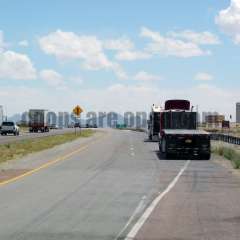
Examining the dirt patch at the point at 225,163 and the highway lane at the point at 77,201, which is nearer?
the highway lane at the point at 77,201

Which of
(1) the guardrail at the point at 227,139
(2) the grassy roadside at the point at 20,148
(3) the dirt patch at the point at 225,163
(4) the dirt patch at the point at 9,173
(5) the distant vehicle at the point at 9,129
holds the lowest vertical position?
(3) the dirt patch at the point at 225,163

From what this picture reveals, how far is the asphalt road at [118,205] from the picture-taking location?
1148 centimetres

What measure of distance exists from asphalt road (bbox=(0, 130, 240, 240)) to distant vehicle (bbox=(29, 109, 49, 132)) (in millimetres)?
72998

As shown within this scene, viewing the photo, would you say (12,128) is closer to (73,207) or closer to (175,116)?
(175,116)

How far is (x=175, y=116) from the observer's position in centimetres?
4366

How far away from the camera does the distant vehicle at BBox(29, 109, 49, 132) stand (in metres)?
98.4

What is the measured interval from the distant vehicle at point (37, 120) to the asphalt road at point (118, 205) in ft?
239

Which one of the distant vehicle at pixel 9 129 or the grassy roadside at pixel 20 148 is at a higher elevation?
the distant vehicle at pixel 9 129

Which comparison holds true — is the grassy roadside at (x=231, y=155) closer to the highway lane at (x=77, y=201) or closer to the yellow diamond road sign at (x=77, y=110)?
the highway lane at (x=77, y=201)

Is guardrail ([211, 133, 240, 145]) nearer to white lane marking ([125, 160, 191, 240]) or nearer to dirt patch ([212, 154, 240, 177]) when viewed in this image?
dirt patch ([212, 154, 240, 177])

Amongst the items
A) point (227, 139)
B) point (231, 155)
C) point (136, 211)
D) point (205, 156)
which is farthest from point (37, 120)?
point (136, 211)

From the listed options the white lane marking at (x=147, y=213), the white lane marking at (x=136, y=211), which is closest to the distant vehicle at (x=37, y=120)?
the white lane marking at (x=147, y=213)

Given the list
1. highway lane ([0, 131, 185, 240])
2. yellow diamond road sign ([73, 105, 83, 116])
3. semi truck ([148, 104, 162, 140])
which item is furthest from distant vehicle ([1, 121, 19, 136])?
highway lane ([0, 131, 185, 240])

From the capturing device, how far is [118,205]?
15188 millimetres
